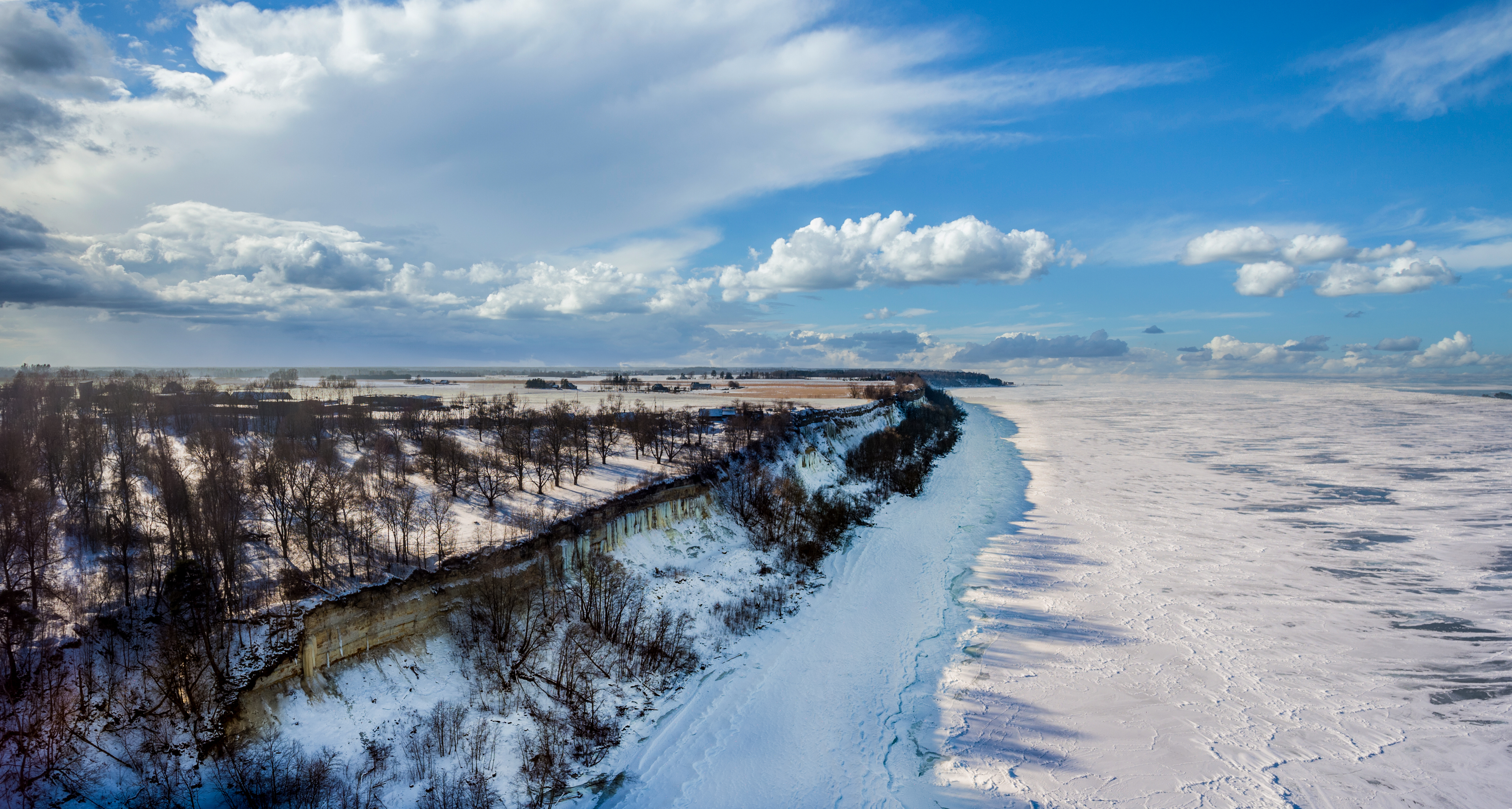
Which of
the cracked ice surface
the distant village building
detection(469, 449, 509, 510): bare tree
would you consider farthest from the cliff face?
the distant village building

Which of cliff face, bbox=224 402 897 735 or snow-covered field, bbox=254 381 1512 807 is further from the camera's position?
snow-covered field, bbox=254 381 1512 807

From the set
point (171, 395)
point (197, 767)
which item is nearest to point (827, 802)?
point (197, 767)

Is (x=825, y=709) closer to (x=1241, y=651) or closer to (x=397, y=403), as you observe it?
(x=1241, y=651)

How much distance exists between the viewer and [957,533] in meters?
36.8

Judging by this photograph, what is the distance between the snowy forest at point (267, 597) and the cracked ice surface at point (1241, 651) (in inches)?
374

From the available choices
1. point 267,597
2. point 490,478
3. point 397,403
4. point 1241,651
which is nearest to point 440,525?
point 267,597

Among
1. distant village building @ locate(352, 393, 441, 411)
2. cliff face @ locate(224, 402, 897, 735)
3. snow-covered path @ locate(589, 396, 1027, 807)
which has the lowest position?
snow-covered path @ locate(589, 396, 1027, 807)

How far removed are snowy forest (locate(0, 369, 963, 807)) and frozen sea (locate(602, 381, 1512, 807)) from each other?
10.4 ft

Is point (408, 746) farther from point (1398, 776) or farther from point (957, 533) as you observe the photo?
point (957, 533)

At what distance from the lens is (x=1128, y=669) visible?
2011 centimetres

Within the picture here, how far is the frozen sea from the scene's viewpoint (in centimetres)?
1498

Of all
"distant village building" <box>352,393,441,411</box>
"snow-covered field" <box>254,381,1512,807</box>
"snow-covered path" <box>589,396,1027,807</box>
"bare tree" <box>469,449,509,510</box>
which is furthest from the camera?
"distant village building" <box>352,393,441,411</box>

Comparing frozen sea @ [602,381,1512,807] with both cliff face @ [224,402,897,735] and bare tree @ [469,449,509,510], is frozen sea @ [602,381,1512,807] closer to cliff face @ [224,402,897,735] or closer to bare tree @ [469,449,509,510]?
cliff face @ [224,402,897,735]

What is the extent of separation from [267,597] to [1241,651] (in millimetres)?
30753
